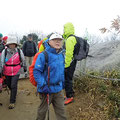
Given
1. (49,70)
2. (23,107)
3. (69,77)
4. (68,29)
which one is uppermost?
(68,29)

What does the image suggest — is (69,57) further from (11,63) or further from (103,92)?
(11,63)

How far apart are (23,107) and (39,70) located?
184 cm

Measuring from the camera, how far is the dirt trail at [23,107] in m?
2.97

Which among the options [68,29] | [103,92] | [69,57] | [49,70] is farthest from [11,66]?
[103,92]

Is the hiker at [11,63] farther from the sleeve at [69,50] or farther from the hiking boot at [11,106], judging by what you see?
the sleeve at [69,50]

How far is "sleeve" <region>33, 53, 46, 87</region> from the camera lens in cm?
202

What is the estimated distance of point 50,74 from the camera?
212 centimetres

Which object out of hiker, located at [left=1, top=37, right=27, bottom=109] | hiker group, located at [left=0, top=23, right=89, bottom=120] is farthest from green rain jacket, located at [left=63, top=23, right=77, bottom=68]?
hiker, located at [left=1, top=37, right=27, bottom=109]

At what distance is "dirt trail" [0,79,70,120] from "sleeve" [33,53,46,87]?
1340mm

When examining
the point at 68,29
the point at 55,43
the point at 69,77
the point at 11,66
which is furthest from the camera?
the point at 69,77

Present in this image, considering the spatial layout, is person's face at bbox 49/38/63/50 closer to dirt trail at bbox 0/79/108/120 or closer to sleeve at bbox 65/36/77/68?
sleeve at bbox 65/36/77/68

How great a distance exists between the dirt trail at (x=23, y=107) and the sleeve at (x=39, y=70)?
1.34 m

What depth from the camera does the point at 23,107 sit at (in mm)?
3379

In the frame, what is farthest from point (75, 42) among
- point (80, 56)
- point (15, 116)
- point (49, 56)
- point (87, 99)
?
point (15, 116)
